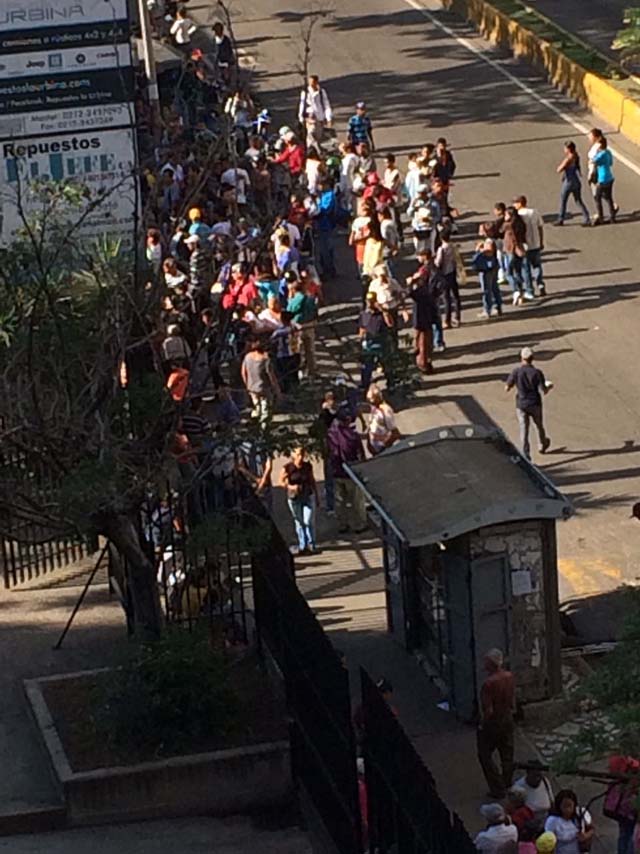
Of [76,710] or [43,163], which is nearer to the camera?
[76,710]

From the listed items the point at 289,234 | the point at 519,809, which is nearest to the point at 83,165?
the point at 289,234

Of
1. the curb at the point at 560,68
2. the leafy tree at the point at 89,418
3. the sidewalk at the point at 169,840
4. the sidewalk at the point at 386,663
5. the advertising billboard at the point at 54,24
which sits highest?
the advertising billboard at the point at 54,24

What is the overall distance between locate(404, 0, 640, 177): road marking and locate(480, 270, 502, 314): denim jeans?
6742 mm

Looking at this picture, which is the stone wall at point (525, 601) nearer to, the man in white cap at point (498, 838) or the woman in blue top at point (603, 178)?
the man in white cap at point (498, 838)

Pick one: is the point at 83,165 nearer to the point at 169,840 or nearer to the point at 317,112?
the point at 169,840

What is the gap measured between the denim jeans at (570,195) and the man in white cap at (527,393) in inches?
332

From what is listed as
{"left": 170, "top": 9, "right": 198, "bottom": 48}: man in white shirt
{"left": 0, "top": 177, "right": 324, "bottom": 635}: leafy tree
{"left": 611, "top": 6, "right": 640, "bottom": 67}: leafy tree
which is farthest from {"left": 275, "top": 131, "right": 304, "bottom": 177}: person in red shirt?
{"left": 0, "top": 177, "right": 324, "bottom": 635}: leafy tree

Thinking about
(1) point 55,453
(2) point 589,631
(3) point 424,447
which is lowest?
(2) point 589,631

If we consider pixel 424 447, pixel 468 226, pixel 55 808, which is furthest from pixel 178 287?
pixel 468 226

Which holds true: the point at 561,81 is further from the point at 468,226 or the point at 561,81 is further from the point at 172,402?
the point at 172,402

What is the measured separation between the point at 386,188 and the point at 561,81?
10202 millimetres

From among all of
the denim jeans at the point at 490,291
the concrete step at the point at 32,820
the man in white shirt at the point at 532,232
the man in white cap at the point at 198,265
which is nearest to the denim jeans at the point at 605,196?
the man in white shirt at the point at 532,232

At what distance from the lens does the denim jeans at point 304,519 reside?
21.0 m

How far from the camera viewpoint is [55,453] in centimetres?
1528
